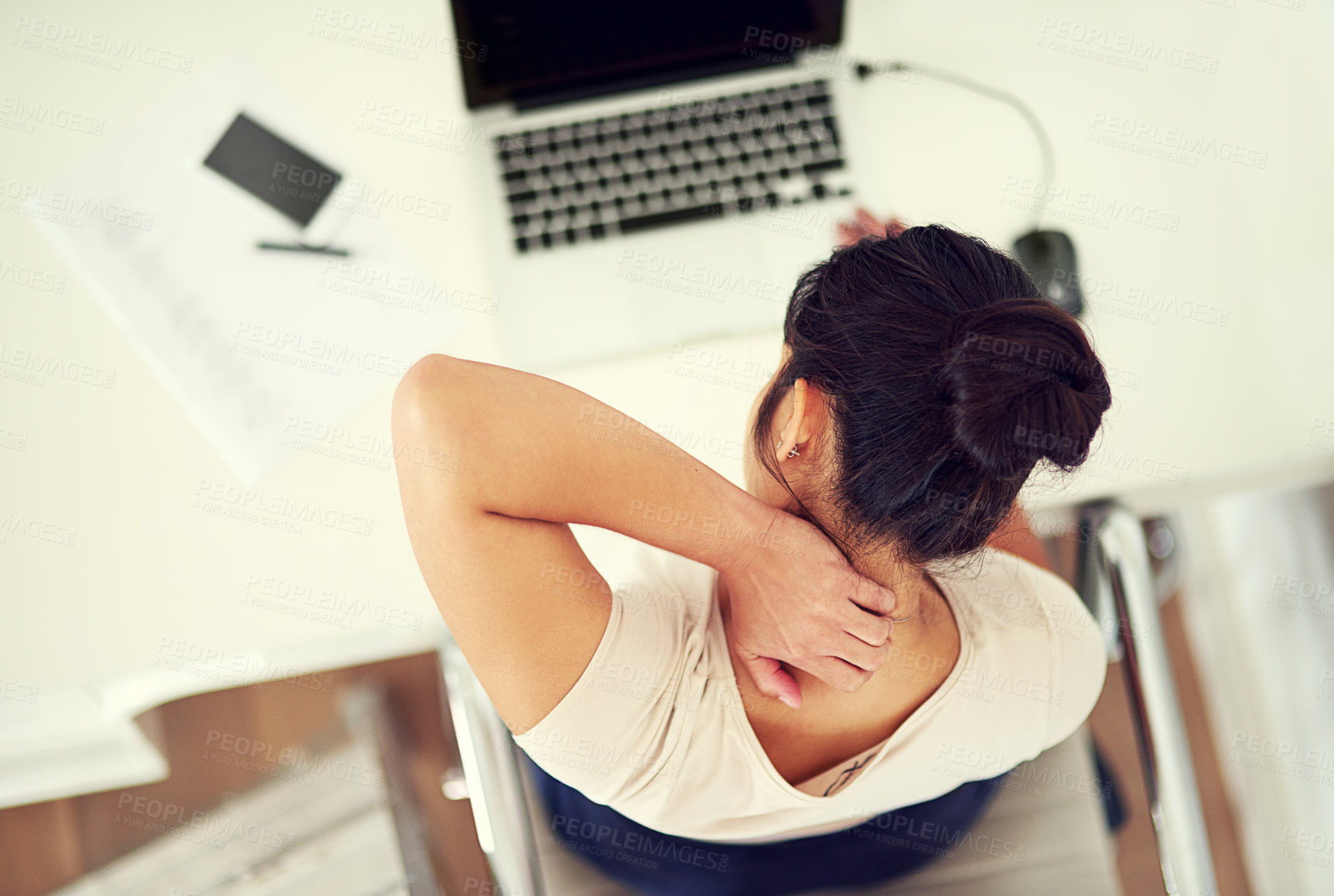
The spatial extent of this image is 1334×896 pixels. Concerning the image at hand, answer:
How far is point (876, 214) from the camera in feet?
3.48

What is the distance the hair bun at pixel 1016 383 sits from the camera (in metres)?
0.56

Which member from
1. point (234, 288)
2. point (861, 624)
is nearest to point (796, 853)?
point (861, 624)

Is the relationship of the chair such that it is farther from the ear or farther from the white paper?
the ear

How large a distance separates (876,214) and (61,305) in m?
0.97

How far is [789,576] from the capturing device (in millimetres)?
749

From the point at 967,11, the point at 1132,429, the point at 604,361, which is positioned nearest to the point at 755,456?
the point at 604,361

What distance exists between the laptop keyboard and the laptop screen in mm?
47

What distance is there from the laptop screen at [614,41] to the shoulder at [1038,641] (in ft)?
2.24

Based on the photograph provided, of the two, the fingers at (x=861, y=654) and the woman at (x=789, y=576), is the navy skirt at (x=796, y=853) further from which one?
the fingers at (x=861, y=654)

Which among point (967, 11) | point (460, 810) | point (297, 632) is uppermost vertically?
point (967, 11)

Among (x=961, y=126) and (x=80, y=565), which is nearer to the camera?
(x=80, y=565)

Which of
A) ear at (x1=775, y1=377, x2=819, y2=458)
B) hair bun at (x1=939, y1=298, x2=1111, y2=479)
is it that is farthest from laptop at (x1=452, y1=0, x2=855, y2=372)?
hair bun at (x1=939, y1=298, x2=1111, y2=479)

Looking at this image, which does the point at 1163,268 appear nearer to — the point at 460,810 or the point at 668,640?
the point at 668,640

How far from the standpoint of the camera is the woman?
62 cm
